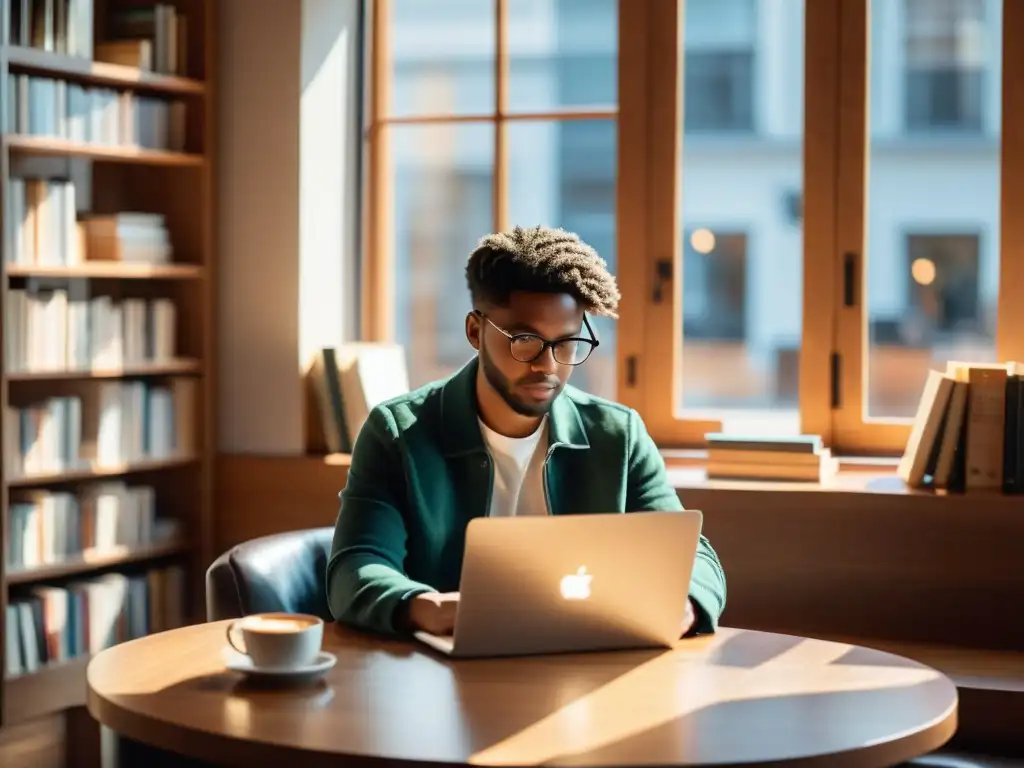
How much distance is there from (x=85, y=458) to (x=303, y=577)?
1.63 m

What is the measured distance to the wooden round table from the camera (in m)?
1.52

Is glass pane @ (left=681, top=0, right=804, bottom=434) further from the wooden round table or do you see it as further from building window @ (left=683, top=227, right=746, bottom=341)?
the wooden round table

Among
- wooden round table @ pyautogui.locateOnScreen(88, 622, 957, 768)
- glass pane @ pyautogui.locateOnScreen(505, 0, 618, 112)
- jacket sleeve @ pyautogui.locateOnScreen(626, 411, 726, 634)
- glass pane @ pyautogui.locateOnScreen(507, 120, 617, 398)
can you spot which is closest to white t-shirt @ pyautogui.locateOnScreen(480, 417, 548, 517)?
jacket sleeve @ pyautogui.locateOnScreen(626, 411, 726, 634)

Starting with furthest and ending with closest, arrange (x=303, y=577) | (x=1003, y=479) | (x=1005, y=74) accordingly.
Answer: (x=1005, y=74) → (x=1003, y=479) → (x=303, y=577)

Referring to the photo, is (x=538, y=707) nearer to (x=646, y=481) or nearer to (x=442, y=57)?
(x=646, y=481)

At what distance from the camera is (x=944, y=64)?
11.8 ft

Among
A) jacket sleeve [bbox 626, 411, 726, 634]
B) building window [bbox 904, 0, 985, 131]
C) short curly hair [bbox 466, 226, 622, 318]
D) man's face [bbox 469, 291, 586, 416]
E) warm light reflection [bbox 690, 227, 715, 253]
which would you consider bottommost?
jacket sleeve [bbox 626, 411, 726, 634]

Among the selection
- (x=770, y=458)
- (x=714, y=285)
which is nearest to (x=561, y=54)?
(x=714, y=285)

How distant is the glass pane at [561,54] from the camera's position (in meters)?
3.89

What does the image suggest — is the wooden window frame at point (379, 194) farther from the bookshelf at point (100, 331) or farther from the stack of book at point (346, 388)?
the bookshelf at point (100, 331)

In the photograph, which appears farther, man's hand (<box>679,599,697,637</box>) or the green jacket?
the green jacket

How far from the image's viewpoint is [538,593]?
184 centimetres

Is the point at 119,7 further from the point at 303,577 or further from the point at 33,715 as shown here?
the point at 303,577

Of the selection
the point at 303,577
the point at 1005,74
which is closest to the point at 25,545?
the point at 303,577
